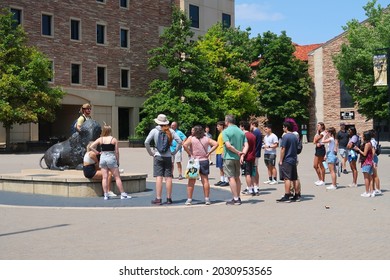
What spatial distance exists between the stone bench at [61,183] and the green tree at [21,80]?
2246 centimetres

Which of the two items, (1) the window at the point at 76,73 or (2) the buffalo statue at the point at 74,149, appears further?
(1) the window at the point at 76,73

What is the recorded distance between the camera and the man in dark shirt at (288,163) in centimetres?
1220

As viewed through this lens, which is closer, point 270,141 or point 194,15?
point 270,141

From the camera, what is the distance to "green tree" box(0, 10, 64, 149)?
36.3 meters

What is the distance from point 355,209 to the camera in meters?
11.1

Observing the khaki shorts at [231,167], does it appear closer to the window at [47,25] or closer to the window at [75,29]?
the window at [47,25]

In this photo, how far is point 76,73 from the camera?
46.0 metres

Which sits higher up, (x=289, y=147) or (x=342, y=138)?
(x=342, y=138)

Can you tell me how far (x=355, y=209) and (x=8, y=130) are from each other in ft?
103

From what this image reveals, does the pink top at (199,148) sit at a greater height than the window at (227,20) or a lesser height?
lesser

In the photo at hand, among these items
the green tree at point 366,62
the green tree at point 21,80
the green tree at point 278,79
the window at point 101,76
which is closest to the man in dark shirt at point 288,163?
the green tree at point 366,62

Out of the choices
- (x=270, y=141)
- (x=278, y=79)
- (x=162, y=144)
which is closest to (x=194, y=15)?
(x=278, y=79)

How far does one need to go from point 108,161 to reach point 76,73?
3507 centimetres

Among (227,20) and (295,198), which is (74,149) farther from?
(227,20)
